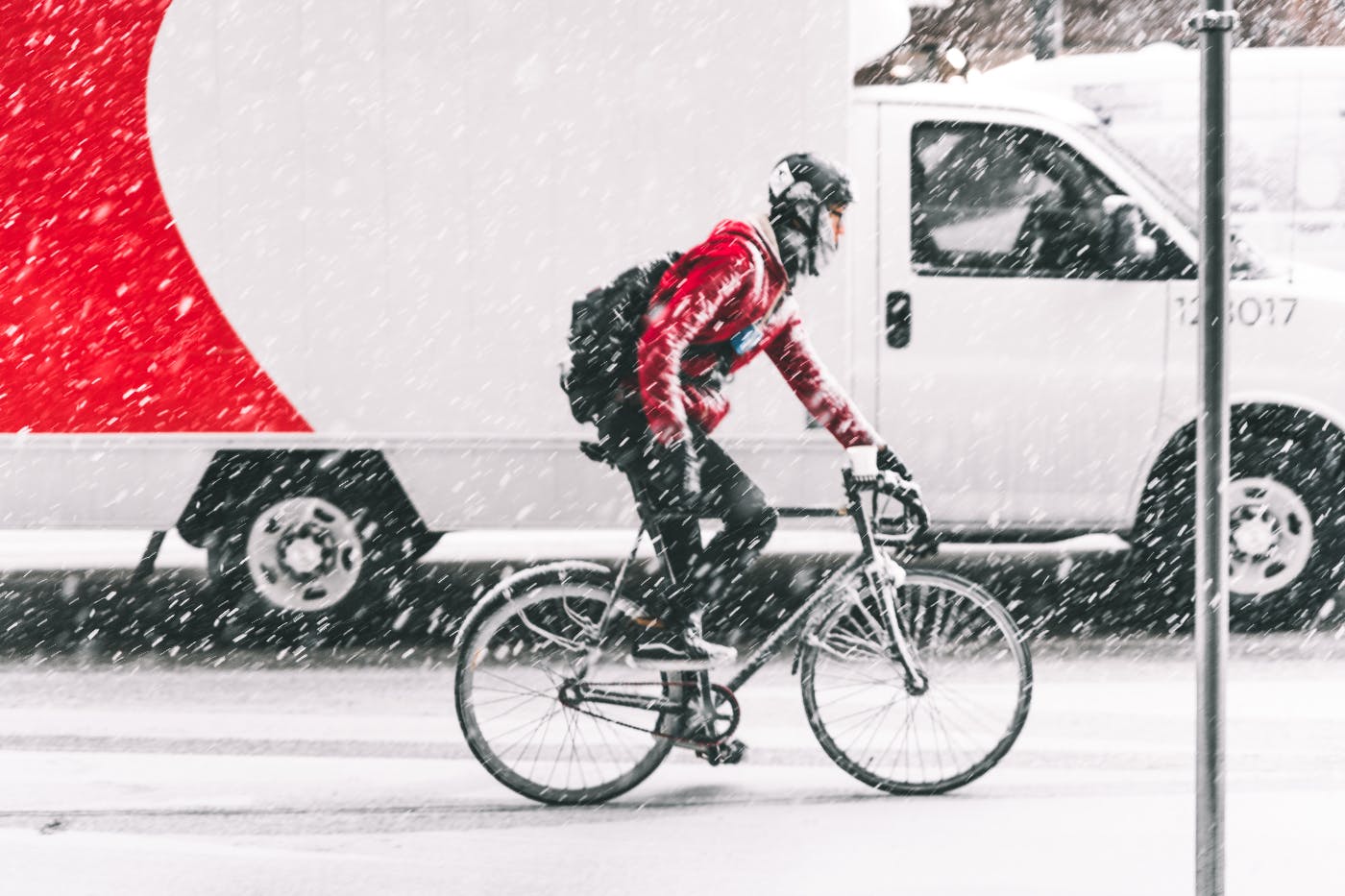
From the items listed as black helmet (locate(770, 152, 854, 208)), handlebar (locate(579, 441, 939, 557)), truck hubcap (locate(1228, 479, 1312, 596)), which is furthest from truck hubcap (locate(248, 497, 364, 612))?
truck hubcap (locate(1228, 479, 1312, 596))

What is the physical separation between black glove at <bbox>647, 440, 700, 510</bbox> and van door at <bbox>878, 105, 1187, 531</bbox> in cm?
284

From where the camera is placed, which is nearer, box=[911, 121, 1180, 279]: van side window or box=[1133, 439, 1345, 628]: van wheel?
box=[911, 121, 1180, 279]: van side window

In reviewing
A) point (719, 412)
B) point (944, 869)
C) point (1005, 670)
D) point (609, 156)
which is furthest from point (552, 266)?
point (944, 869)

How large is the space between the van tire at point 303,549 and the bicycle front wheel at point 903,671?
116 inches

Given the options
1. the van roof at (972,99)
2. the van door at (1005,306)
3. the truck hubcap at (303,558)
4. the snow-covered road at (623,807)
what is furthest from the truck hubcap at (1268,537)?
the truck hubcap at (303,558)

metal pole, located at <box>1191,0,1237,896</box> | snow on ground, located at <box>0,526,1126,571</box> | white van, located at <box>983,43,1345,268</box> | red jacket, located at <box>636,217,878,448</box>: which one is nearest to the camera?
metal pole, located at <box>1191,0,1237,896</box>

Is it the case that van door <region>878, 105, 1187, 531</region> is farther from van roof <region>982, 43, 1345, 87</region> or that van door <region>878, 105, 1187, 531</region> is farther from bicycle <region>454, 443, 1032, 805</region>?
van roof <region>982, 43, 1345, 87</region>

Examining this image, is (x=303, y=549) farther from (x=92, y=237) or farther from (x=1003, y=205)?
(x=1003, y=205)

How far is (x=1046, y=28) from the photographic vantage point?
69.8 ft

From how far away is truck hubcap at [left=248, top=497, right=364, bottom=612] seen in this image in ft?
24.7

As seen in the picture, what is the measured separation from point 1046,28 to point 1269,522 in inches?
578

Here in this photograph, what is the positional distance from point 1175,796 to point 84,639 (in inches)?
188

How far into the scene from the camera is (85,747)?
5.95 meters

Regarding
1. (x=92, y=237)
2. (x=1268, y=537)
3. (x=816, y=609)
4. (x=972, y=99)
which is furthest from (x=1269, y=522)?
(x=92, y=237)
